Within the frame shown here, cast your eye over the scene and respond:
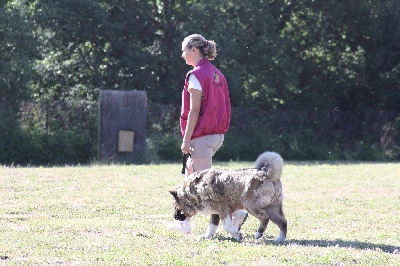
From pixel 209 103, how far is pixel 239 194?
1070mm

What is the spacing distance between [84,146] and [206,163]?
606 inches

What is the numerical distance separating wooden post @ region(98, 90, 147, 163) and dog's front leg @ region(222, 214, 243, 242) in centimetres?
1379

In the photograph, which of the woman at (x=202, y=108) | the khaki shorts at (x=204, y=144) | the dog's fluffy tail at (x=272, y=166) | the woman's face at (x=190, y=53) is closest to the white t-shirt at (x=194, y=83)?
the woman at (x=202, y=108)

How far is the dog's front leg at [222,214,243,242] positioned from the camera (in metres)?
8.00

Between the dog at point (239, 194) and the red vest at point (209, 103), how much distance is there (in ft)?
1.68

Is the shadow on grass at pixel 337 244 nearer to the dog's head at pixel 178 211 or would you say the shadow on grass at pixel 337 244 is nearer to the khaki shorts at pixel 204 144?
the dog's head at pixel 178 211

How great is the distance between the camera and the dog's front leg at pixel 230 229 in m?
8.00

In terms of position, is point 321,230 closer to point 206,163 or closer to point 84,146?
point 206,163

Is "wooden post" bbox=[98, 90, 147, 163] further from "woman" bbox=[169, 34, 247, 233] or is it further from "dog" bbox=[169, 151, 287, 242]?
"dog" bbox=[169, 151, 287, 242]

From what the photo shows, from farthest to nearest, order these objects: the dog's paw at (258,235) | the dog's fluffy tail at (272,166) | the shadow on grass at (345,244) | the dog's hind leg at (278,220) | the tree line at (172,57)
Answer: the tree line at (172,57)
the dog's paw at (258,235)
the dog's hind leg at (278,220)
the dog's fluffy tail at (272,166)
the shadow on grass at (345,244)

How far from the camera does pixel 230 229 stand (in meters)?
8.02

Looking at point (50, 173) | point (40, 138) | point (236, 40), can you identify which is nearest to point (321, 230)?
point (50, 173)

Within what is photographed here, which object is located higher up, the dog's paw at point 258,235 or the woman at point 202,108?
the woman at point 202,108

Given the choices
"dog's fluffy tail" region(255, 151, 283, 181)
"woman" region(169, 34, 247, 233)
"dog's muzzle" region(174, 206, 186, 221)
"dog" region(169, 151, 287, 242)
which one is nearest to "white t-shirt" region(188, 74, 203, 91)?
"woman" region(169, 34, 247, 233)
